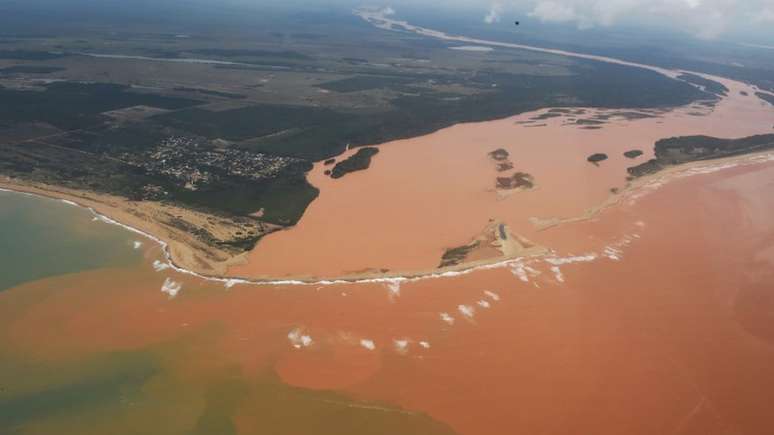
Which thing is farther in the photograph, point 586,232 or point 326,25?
point 326,25

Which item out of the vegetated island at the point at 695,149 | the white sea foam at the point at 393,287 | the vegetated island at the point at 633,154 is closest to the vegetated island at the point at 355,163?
the white sea foam at the point at 393,287

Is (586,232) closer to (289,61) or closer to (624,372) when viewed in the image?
(624,372)

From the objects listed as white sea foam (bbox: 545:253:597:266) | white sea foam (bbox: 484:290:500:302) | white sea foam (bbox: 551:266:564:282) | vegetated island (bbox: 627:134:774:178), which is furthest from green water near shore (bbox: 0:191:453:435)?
vegetated island (bbox: 627:134:774:178)

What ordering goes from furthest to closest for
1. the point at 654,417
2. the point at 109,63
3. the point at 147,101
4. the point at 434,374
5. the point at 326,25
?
the point at 326,25, the point at 109,63, the point at 147,101, the point at 434,374, the point at 654,417

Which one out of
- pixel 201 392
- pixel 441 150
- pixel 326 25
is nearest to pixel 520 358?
pixel 201 392

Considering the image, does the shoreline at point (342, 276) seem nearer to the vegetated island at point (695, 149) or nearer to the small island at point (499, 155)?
the vegetated island at point (695, 149)

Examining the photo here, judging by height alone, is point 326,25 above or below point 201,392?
above
